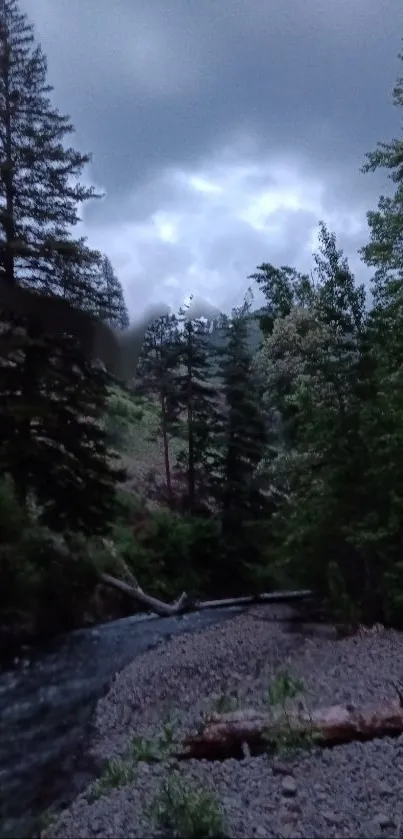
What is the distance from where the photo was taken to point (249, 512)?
10.9 meters

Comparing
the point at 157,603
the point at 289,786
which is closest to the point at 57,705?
the point at 157,603

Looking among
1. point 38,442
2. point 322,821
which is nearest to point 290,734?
point 322,821

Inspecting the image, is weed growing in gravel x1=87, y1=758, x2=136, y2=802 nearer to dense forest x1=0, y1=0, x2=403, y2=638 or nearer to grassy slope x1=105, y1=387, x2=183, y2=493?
dense forest x1=0, y1=0, x2=403, y2=638

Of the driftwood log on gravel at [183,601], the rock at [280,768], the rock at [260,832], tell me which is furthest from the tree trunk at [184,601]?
the rock at [260,832]

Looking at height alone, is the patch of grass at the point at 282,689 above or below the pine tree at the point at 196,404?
below

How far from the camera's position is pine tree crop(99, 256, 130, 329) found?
19.3 feet

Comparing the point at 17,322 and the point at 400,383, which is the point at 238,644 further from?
the point at 17,322

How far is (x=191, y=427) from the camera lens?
860 cm

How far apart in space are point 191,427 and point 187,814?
486 cm

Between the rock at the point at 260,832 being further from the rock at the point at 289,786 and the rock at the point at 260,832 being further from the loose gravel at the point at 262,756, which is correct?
the rock at the point at 289,786

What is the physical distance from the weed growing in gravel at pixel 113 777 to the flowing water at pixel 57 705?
0.12m

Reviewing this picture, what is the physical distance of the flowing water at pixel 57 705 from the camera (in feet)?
15.7

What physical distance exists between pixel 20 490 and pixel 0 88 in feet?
10.1

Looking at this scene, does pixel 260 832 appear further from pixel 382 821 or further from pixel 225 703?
pixel 225 703
